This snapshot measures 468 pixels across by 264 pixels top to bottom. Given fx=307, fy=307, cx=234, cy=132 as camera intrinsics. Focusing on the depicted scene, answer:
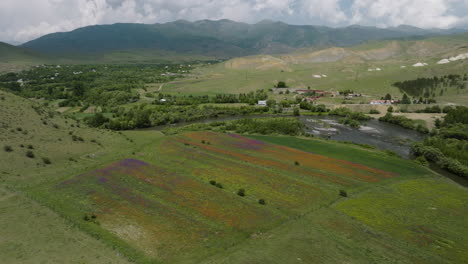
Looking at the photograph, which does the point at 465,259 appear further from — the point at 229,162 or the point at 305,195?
the point at 229,162

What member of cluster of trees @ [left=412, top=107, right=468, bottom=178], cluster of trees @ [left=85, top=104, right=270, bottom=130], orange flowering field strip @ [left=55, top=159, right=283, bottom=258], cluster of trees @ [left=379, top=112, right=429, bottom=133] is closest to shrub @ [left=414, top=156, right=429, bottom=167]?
cluster of trees @ [left=412, top=107, right=468, bottom=178]

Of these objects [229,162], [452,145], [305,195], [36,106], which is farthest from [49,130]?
[452,145]

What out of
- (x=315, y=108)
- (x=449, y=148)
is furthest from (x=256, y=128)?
(x=315, y=108)

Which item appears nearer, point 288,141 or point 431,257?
point 431,257

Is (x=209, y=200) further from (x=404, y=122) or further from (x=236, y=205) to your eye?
(x=404, y=122)

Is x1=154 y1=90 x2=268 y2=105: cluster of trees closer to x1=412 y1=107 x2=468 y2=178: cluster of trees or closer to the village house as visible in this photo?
the village house

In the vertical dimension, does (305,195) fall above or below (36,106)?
below

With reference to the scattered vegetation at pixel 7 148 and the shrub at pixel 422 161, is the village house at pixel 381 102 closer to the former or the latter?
the shrub at pixel 422 161
